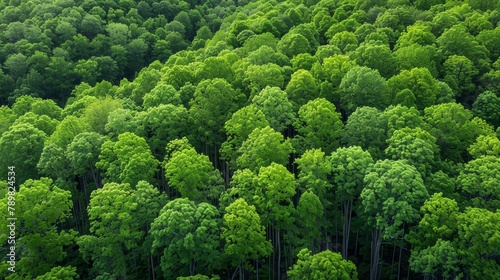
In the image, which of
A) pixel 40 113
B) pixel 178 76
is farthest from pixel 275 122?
pixel 40 113

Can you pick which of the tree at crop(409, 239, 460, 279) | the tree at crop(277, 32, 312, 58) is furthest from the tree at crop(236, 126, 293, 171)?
the tree at crop(277, 32, 312, 58)

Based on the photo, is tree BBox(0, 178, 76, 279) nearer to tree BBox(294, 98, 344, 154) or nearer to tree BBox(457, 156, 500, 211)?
→ tree BBox(294, 98, 344, 154)

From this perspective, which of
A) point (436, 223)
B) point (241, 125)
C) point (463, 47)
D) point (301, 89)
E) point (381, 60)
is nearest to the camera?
point (436, 223)

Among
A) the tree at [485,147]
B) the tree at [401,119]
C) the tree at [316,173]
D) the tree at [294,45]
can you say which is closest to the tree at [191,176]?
the tree at [316,173]

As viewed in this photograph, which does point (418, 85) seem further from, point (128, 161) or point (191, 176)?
point (128, 161)

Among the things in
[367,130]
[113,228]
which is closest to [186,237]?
[113,228]

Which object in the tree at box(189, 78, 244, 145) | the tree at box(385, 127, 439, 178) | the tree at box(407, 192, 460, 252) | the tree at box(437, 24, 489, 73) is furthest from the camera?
the tree at box(437, 24, 489, 73)
